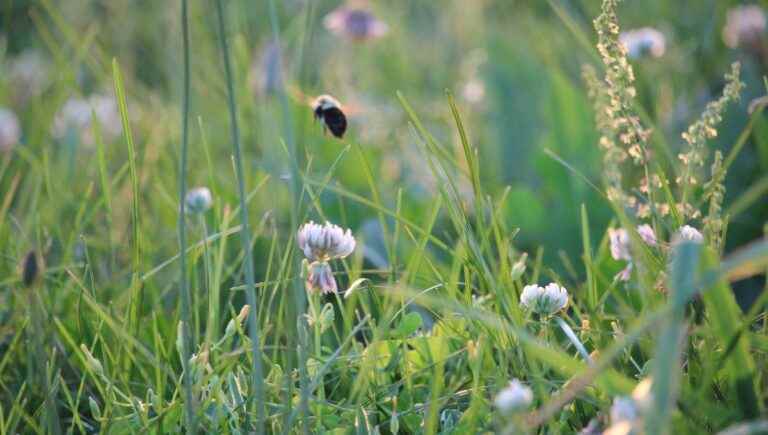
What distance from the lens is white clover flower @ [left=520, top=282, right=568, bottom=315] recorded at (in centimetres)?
81

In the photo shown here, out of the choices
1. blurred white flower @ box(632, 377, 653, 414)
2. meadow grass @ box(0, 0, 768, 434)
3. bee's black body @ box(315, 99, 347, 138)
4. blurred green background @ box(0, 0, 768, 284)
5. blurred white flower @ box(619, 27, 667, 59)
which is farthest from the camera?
blurred white flower @ box(619, 27, 667, 59)

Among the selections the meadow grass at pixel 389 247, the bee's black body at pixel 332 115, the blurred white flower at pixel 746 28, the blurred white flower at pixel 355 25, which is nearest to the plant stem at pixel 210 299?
the meadow grass at pixel 389 247

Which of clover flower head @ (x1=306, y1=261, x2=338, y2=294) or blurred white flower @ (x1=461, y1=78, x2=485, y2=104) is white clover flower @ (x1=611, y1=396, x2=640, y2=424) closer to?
clover flower head @ (x1=306, y1=261, x2=338, y2=294)

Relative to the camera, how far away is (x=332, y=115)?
0.95m

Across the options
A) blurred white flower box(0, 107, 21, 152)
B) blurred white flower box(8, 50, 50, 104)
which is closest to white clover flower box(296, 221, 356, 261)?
blurred white flower box(0, 107, 21, 152)

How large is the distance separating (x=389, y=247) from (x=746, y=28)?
36.0 inches

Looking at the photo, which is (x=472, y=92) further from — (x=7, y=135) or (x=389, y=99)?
(x=7, y=135)

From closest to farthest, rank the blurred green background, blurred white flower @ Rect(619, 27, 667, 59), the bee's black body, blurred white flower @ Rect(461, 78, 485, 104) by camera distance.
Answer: the bee's black body < the blurred green background < blurred white flower @ Rect(619, 27, 667, 59) < blurred white flower @ Rect(461, 78, 485, 104)

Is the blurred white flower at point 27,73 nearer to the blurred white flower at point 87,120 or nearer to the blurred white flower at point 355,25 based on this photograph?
the blurred white flower at point 87,120

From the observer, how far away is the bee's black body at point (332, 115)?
3.12ft

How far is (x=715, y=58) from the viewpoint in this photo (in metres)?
1.90

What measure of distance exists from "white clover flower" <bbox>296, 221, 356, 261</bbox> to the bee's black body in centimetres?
14

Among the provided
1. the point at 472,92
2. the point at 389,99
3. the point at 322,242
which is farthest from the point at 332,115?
the point at 389,99

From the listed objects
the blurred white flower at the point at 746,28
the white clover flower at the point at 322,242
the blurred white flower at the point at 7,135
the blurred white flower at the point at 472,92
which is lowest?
the blurred white flower at the point at 7,135
